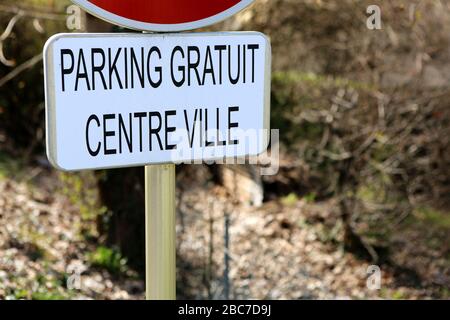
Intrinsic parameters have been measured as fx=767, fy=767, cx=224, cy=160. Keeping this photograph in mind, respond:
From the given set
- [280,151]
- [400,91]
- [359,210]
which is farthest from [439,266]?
[280,151]

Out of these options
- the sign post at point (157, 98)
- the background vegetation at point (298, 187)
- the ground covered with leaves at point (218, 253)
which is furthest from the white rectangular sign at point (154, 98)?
the background vegetation at point (298, 187)

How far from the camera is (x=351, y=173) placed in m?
7.50

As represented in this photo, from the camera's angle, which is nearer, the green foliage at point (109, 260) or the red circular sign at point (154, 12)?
the red circular sign at point (154, 12)

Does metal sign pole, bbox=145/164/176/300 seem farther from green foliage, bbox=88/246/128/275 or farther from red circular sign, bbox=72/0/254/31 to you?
green foliage, bbox=88/246/128/275

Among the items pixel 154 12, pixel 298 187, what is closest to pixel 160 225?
pixel 154 12

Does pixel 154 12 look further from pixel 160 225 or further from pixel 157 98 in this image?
pixel 160 225

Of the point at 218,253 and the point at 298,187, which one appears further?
the point at 298,187

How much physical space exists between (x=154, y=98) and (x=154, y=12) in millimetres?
261

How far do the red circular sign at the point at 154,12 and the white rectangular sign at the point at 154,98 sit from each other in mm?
38

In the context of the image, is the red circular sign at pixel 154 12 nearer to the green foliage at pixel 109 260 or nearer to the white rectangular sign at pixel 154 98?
the white rectangular sign at pixel 154 98

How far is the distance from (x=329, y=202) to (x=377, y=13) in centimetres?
209

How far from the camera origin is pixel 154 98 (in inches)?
91.5

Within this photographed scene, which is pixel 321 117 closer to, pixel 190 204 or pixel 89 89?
pixel 190 204

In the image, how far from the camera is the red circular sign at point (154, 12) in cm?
226
